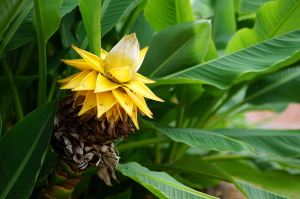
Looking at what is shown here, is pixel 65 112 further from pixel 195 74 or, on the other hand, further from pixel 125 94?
pixel 195 74

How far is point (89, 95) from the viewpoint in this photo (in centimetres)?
62

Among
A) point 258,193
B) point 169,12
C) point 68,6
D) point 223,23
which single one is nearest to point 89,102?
point 68,6

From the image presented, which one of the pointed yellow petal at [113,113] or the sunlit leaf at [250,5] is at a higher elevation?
the sunlit leaf at [250,5]

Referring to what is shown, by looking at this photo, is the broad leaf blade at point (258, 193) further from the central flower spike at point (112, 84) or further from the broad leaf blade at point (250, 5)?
the broad leaf blade at point (250, 5)

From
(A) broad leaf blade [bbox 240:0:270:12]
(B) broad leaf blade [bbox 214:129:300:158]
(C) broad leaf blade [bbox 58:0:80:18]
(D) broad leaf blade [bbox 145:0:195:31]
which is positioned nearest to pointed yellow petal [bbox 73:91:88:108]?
(C) broad leaf blade [bbox 58:0:80:18]

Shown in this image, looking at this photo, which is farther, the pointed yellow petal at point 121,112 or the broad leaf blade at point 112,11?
the broad leaf blade at point 112,11

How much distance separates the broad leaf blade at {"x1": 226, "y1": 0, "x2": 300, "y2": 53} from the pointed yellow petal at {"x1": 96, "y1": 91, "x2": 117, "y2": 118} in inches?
20.6

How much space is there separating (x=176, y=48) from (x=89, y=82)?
39 centimetres

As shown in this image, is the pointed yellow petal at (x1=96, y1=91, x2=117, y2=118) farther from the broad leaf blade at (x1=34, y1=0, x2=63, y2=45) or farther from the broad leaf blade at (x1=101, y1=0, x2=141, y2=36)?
the broad leaf blade at (x1=101, y1=0, x2=141, y2=36)

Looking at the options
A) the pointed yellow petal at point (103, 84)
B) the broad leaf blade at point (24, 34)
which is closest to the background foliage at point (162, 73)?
the broad leaf blade at point (24, 34)

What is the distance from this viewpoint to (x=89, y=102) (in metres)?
0.61

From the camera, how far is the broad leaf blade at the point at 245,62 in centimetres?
91

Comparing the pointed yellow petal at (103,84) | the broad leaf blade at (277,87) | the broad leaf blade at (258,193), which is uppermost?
the pointed yellow petal at (103,84)

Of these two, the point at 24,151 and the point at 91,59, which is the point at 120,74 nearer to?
the point at 91,59
